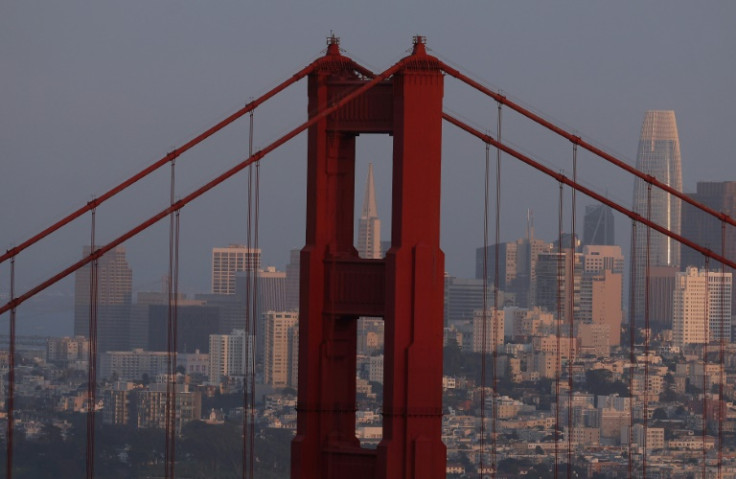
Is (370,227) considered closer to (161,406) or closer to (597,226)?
(161,406)

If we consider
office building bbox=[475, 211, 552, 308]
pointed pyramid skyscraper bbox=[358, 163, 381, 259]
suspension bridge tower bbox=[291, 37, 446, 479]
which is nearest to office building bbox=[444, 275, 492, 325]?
office building bbox=[475, 211, 552, 308]

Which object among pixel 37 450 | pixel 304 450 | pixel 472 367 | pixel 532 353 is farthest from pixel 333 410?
pixel 532 353

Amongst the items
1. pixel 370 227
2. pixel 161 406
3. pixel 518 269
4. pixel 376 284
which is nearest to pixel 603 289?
pixel 518 269

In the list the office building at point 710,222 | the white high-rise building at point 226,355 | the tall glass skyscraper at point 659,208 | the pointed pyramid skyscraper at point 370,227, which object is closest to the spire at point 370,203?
the pointed pyramid skyscraper at point 370,227

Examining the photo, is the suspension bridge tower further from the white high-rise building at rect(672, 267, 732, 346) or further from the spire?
the white high-rise building at rect(672, 267, 732, 346)

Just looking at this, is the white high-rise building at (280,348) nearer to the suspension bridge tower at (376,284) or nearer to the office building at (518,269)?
the office building at (518,269)

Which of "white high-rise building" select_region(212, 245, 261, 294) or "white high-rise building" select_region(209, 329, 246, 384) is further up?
"white high-rise building" select_region(212, 245, 261, 294)

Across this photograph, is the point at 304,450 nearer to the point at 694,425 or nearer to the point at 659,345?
the point at 694,425
